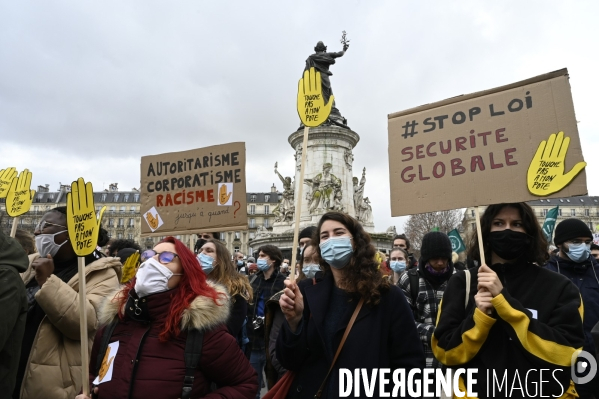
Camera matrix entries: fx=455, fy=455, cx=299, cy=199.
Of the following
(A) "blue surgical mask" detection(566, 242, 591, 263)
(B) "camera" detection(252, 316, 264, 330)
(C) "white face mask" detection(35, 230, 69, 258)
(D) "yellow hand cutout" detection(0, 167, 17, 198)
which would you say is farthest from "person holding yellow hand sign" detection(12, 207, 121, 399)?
(A) "blue surgical mask" detection(566, 242, 591, 263)

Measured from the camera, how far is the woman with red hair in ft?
8.77

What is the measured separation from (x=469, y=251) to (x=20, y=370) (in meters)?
3.47

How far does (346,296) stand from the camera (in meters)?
3.12

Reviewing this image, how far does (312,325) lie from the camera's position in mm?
3027

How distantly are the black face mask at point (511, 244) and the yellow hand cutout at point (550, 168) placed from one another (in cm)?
33

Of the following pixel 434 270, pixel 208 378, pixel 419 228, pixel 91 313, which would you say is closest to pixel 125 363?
pixel 208 378

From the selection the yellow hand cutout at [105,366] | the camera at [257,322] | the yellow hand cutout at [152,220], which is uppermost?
the yellow hand cutout at [152,220]

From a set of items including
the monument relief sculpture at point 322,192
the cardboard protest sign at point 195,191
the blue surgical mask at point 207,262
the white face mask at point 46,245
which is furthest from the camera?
the monument relief sculpture at point 322,192

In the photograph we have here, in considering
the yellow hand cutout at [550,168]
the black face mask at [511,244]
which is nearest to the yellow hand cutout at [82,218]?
the black face mask at [511,244]

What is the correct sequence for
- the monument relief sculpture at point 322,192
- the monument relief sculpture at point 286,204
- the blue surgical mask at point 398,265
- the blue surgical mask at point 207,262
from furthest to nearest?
1. the monument relief sculpture at point 286,204
2. the monument relief sculpture at point 322,192
3. the blue surgical mask at point 398,265
4. the blue surgical mask at point 207,262

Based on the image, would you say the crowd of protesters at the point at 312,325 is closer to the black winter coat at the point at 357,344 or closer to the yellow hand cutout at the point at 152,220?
the black winter coat at the point at 357,344

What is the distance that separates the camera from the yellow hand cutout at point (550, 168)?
9.92ft

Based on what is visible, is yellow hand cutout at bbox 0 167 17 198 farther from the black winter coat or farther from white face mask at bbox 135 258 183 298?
the black winter coat

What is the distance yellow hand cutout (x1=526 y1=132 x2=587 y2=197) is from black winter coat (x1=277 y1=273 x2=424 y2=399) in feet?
3.98
